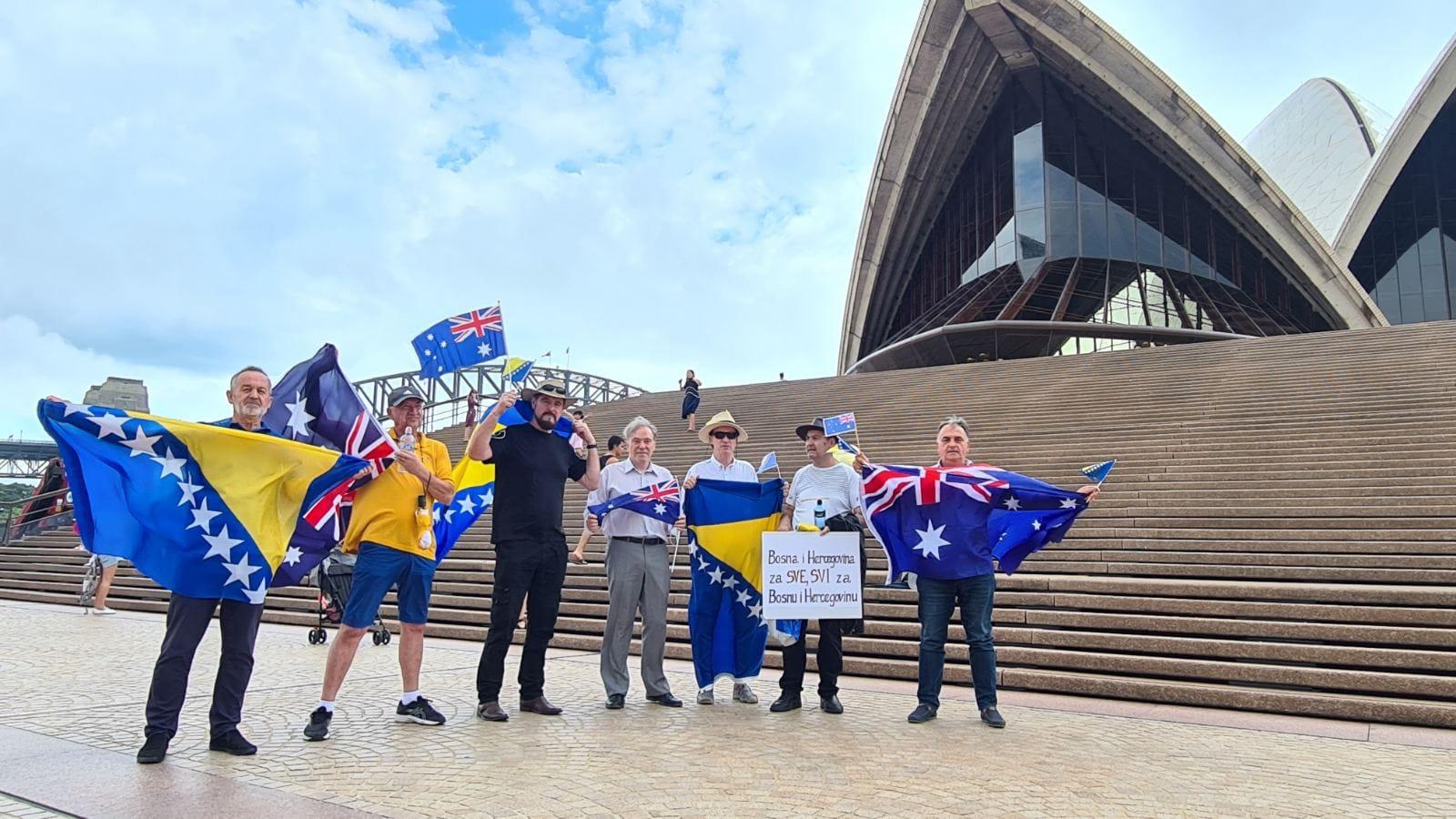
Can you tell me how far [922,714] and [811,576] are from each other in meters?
0.96

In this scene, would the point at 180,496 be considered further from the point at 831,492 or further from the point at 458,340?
the point at 458,340

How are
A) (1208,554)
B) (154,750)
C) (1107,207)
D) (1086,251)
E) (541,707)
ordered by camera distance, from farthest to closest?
(1107,207)
(1086,251)
(1208,554)
(541,707)
(154,750)

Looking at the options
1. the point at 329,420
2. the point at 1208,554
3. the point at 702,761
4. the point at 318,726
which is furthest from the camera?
the point at 1208,554

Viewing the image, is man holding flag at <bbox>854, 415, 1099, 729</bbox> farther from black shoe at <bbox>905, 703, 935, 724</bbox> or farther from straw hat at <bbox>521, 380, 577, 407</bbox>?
straw hat at <bbox>521, 380, 577, 407</bbox>

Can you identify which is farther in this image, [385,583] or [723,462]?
[723,462]

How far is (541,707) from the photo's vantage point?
4.96 meters

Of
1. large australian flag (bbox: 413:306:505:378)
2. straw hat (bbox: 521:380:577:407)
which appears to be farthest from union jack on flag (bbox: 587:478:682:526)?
large australian flag (bbox: 413:306:505:378)

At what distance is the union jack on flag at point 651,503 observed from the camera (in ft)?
17.9

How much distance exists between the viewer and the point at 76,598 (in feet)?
38.9

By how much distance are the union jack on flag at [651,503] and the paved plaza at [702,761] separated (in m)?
1.08

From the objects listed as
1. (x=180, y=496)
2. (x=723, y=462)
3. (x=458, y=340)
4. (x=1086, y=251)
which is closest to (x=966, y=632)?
(x=723, y=462)

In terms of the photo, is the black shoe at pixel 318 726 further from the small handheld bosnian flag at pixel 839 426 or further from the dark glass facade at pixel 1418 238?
the dark glass facade at pixel 1418 238

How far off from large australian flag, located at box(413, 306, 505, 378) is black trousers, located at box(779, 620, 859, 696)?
11.7m

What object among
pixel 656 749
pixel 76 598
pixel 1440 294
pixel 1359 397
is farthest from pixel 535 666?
pixel 1440 294
